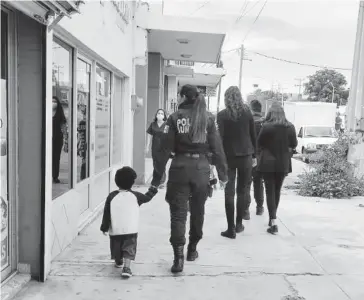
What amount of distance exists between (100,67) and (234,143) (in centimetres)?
253

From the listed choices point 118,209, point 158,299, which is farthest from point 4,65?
point 158,299

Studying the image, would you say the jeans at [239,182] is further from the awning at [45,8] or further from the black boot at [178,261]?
the awning at [45,8]

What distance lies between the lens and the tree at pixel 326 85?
249 feet

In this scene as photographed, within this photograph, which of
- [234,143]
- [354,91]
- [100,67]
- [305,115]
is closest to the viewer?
[234,143]

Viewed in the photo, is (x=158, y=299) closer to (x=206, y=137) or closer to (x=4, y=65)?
(x=206, y=137)

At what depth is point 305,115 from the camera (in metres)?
26.8

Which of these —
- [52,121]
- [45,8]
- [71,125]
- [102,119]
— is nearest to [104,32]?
[102,119]

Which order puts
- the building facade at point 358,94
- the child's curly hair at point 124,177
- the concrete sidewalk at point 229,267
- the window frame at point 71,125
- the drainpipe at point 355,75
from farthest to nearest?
the drainpipe at point 355,75 < the building facade at point 358,94 < the window frame at point 71,125 < the child's curly hair at point 124,177 < the concrete sidewalk at point 229,267

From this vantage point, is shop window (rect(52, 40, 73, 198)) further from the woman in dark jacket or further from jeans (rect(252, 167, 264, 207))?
jeans (rect(252, 167, 264, 207))

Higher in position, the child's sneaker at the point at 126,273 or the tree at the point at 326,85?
the tree at the point at 326,85

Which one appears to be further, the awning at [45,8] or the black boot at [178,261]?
the black boot at [178,261]

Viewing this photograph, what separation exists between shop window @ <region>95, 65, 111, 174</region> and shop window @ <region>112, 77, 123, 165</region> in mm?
552

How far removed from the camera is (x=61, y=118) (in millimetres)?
4789

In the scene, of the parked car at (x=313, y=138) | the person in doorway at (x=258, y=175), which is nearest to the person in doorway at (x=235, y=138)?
the person in doorway at (x=258, y=175)
